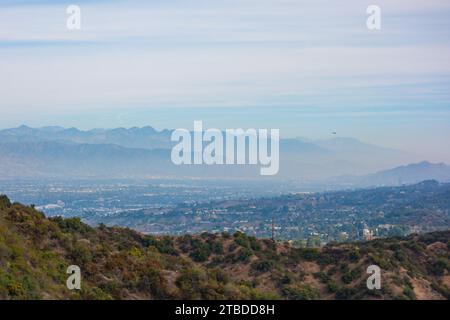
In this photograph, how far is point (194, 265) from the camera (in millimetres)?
40031

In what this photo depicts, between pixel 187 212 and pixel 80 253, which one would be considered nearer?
pixel 80 253

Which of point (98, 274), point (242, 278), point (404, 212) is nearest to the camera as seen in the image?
point (98, 274)

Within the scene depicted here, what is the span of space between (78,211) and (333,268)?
429ft

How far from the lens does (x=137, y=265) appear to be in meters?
33.8

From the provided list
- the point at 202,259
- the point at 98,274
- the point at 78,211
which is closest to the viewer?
the point at 98,274

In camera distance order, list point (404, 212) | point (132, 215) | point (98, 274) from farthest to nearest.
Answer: point (132, 215) → point (404, 212) → point (98, 274)

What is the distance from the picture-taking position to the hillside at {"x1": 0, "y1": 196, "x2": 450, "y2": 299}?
30000 mm

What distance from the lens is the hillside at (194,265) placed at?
3000 centimetres
